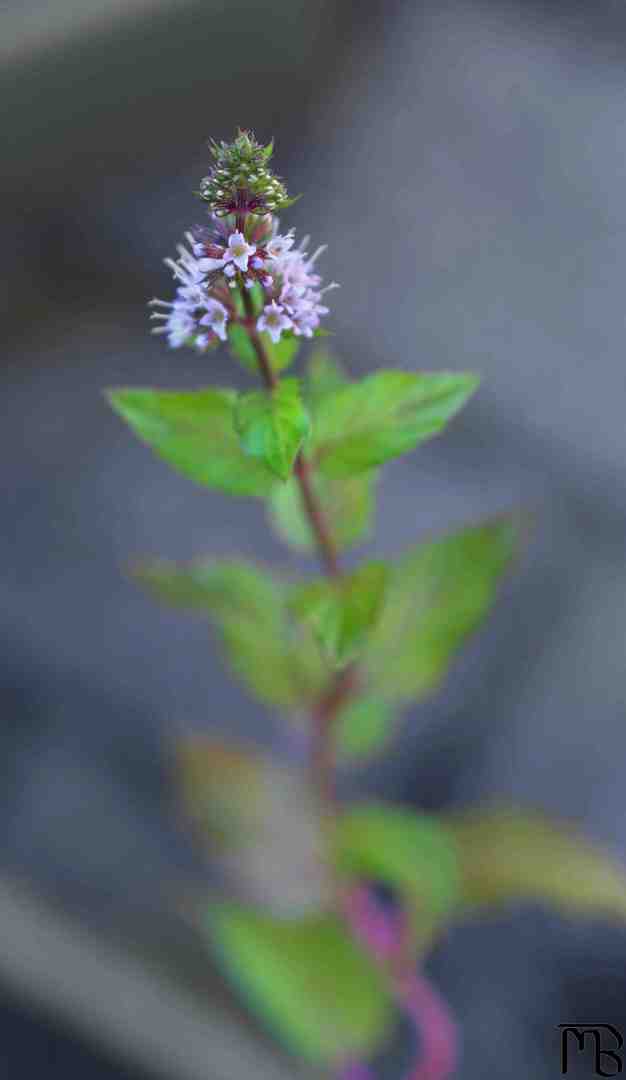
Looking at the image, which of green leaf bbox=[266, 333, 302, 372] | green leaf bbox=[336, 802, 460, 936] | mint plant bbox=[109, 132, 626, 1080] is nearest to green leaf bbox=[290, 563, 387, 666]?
mint plant bbox=[109, 132, 626, 1080]

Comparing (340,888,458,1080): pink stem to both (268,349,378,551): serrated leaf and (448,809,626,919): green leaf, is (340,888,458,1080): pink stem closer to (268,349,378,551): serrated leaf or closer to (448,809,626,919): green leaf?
(448,809,626,919): green leaf

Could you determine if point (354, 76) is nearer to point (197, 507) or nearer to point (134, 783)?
point (197, 507)

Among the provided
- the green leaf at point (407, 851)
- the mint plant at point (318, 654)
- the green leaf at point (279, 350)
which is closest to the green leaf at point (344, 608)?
the mint plant at point (318, 654)

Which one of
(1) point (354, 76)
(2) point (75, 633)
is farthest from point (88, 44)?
(2) point (75, 633)

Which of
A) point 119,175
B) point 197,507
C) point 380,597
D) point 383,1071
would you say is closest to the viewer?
point 380,597

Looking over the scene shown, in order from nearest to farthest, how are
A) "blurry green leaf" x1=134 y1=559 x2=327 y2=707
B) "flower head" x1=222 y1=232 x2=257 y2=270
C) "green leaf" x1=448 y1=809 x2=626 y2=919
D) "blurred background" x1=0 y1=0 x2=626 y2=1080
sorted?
1. "flower head" x1=222 y1=232 x2=257 y2=270
2. "blurry green leaf" x1=134 y1=559 x2=327 y2=707
3. "green leaf" x1=448 y1=809 x2=626 y2=919
4. "blurred background" x1=0 y1=0 x2=626 y2=1080

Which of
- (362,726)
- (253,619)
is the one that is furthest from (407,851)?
(253,619)

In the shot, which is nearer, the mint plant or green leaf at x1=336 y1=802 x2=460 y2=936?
the mint plant

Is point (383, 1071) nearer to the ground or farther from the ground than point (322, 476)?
nearer to the ground
